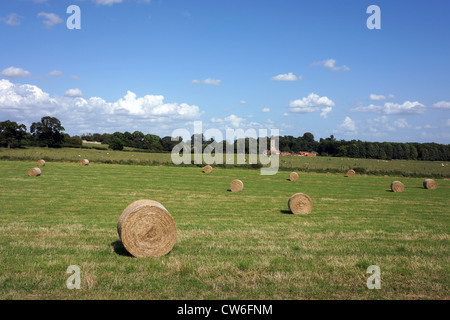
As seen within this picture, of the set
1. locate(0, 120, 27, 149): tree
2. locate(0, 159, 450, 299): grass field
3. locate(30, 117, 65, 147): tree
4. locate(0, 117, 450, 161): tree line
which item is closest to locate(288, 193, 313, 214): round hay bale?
locate(0, 159, 450, 299): grass field

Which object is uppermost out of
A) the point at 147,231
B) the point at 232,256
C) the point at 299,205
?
the point at 147,231

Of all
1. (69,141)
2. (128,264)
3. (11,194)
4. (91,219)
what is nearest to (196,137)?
(69,141)

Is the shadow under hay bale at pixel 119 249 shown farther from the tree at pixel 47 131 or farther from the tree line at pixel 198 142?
the tree at pixel 47 131

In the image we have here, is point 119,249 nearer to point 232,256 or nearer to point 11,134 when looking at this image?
point 232,256

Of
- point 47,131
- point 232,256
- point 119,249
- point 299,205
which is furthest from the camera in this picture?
point 47,131

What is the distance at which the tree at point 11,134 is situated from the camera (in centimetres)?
8938

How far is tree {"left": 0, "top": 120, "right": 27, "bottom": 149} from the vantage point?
8938 centimetres

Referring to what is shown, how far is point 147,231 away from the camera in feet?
33.2

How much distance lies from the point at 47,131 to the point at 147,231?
107 m

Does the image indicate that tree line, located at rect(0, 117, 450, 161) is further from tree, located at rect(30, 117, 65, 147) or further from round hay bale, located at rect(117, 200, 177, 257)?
round hay bale, located at rect(117, 200, 177, 257)

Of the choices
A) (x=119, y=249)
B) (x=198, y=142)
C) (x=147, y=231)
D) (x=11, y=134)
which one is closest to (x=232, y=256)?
(x=147, y=231)

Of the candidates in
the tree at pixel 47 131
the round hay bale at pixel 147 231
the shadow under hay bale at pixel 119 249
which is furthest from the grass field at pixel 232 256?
the tree at pixel 47 131
